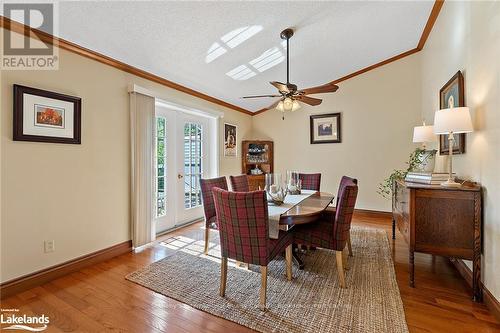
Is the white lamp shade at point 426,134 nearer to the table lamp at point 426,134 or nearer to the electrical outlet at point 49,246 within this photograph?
the table lamp at point 426,134

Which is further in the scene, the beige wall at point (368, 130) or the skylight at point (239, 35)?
the beige wall at point (368, 130)

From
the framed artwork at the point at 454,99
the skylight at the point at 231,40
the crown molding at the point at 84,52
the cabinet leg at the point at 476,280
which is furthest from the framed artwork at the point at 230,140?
the cabinet leg at the point at 476,280

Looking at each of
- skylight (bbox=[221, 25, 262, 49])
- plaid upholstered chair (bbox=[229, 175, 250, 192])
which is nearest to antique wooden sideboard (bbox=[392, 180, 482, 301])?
plaid upholstered chair (bbox=[229, 175, 250, 192])

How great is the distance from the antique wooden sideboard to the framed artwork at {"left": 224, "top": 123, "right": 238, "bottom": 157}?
3.63m

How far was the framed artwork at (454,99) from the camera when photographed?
2428 millimetres

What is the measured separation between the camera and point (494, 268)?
179cm

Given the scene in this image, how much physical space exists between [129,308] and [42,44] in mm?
2552

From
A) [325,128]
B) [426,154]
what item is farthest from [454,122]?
[325,128]

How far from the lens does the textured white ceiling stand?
2270 millimetres

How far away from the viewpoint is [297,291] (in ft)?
6.92

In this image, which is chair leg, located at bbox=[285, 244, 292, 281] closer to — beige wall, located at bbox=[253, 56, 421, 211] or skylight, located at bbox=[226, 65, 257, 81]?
skylight, located at bbox=[226, 65, 257, 81]

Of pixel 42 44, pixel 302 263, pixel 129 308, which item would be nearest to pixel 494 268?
pixel 302 263

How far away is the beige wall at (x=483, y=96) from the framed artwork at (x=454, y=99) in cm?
7

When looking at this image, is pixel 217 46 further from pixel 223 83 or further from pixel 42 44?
A: pixel 42 44
